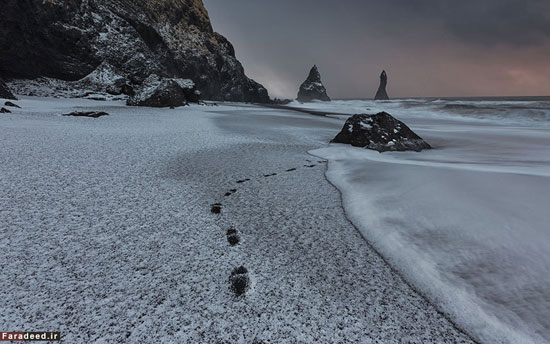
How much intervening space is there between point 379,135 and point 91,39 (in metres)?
21.7

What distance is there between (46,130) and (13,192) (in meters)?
3.26

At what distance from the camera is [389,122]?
17.1 feet

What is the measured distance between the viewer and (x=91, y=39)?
17562 millimetres

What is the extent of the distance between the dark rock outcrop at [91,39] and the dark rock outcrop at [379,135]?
1734 centimetres

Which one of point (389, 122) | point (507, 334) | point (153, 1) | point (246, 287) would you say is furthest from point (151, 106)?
point (153, 1)

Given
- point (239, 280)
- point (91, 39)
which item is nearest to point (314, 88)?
point (91, 39)

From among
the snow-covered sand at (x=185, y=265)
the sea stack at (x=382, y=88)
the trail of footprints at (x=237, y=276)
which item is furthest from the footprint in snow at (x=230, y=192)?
the sea stack at (x=382, y=88)

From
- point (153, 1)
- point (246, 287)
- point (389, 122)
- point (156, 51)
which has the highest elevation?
point (153, 1)

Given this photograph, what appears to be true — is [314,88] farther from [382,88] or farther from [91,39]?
[91,39]

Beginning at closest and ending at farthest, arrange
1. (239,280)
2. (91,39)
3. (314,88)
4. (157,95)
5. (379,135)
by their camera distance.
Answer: (239,280)
(379,135)
(157,95)
(91,39)
(314,88)

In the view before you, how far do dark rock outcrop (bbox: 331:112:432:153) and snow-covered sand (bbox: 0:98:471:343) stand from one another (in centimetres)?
278

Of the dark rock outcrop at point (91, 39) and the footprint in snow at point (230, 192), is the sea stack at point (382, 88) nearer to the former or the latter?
the dark rock outcrop at point (91, 39)

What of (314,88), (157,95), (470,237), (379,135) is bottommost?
(470,237)

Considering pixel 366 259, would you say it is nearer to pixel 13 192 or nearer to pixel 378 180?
pixel 378 180
